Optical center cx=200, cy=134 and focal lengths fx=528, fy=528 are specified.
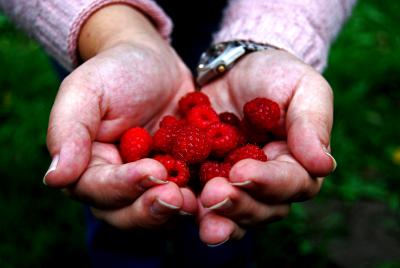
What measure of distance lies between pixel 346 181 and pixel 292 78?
46.1 inches

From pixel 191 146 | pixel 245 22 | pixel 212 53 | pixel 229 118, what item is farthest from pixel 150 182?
pixel 245 22

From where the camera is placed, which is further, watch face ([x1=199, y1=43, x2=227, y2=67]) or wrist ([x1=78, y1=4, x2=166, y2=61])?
watch face ([x1=199, y1=43, x2=227, y2=67])

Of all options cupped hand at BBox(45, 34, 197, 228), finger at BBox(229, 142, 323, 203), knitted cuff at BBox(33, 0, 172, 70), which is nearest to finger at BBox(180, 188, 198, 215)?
cupped hand at BBox(45, 34, 197, 228)

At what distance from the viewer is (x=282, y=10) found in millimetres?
1744

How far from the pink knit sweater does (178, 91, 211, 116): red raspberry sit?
0.89 feet

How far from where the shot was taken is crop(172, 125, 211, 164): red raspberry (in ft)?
4.48

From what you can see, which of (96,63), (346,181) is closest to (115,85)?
(96,63)

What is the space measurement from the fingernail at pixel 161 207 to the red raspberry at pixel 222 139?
1.14 feet

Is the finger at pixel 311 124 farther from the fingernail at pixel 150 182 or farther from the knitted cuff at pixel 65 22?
the knitted cuff at pixel 65 22

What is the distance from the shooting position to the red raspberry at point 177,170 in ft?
4.28

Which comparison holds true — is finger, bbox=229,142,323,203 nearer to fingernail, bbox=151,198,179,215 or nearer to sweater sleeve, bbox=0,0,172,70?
fingernail, bbox=151,198,179,215

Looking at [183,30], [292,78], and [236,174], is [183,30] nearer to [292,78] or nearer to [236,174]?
[292,78]

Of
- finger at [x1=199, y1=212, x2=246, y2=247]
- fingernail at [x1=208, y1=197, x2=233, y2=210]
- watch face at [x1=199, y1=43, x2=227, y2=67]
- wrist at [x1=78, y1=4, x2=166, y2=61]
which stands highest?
wrist at [x1=78, y1=4, x2=166, y2=61]

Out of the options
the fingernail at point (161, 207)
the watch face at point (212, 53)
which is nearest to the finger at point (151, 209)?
the fingernail at point (161, 207)
